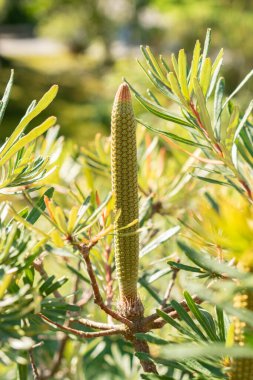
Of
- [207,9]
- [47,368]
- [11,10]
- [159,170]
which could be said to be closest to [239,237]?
[159,170]

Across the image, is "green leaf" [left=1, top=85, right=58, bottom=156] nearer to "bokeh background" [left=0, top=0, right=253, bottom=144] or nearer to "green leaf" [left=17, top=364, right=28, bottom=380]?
"green leaf" [left=17, top=364, right=28, bottom=380]

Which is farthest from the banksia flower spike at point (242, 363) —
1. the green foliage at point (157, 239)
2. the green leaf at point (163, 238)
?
the green leaf at point (163, 238)

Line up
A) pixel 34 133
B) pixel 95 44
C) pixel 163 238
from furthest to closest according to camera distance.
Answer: pixel 95 44 → pixel 163 238 → pixel 34 133

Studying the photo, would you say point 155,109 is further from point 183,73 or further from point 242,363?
point 242,363

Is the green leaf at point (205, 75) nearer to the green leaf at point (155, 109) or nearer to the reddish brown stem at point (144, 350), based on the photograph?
the green leaf at point (155, 109)

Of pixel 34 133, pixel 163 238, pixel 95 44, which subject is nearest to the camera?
pixel 34 133

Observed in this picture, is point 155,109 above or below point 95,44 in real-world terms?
below

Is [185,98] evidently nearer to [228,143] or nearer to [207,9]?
[228,143]

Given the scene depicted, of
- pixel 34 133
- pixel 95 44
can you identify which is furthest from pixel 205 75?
pixel 95 44
